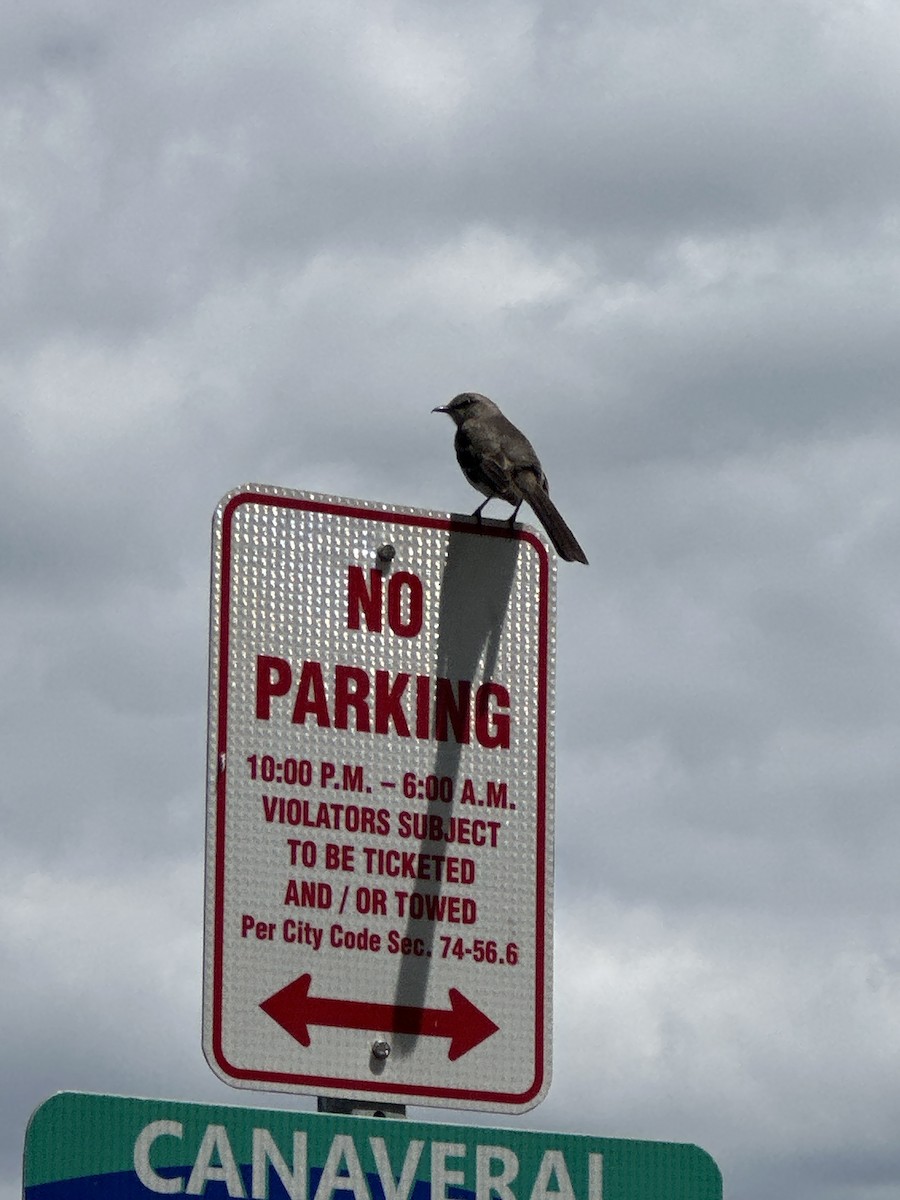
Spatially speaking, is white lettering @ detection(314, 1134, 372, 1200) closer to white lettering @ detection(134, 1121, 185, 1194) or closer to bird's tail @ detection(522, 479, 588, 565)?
white lettering @ detection(134, 1121, 185, 1194)

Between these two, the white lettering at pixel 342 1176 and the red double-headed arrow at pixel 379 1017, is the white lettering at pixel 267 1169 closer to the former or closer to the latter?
the white lettering at pixel 342 1176

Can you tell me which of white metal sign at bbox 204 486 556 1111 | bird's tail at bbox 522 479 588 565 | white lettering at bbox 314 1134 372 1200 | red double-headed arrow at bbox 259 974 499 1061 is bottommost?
white lettering at bbox 314 1134 372 1200

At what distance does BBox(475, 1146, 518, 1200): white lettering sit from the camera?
4.46 metres

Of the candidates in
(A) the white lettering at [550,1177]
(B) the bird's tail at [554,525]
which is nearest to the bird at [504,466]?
(B) the bird's tail at [554,525]

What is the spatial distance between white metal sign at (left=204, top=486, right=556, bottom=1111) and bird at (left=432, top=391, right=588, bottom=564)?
0.97m

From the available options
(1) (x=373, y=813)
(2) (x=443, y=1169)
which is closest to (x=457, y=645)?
(1) (x=373, y=813)

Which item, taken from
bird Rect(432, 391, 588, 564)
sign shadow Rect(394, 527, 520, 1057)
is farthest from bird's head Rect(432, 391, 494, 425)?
sign shadow Rect(394, 527, 520, 1057)

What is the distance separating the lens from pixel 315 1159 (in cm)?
436

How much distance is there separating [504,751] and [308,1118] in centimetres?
103

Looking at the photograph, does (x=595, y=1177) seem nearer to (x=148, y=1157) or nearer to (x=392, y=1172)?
(x=392, y=1172)

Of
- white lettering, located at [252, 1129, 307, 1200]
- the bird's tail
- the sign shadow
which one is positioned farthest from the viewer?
the bird's tail

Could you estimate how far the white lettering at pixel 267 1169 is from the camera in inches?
169

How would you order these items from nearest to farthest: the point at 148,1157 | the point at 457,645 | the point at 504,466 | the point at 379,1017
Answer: the point at 148,1157
the point at 379,1017
the point at 457,645
the point at 504,466

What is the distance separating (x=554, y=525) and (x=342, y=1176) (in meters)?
2.30
